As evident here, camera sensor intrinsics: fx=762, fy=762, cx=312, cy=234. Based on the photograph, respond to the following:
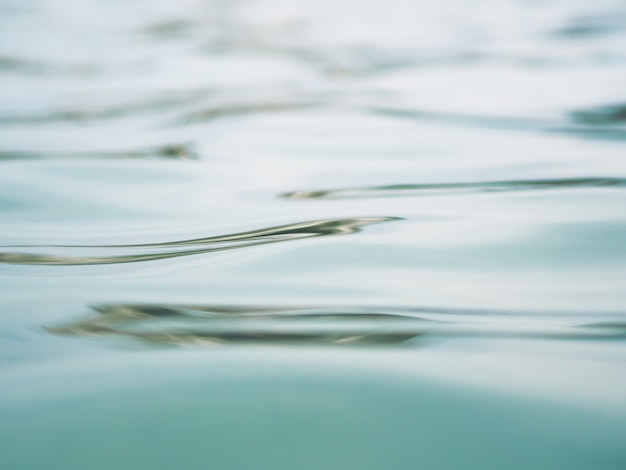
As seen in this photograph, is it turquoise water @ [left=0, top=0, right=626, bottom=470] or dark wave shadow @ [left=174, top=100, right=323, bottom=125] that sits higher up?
dark wave shadow @ [left=174, top=100, right=323, bottom=125]

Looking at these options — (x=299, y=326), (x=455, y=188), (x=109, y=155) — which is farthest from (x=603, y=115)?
(x=299, y=326)

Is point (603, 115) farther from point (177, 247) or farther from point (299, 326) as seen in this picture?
point (299, 326)

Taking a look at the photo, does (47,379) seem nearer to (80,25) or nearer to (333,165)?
(333,165)

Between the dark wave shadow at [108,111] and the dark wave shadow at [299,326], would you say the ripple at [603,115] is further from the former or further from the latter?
the dark wave shadow at [299,326]

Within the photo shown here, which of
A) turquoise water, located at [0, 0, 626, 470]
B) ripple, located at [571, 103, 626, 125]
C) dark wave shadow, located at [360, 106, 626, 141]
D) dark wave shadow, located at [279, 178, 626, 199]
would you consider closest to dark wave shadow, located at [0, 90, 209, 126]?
turquoise water, located at [0, 0, 626, 470]

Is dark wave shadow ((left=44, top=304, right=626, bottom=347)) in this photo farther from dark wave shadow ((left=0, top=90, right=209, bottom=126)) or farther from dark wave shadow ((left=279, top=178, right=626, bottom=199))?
dark wave shadow ((left=0, top=90, right=209, bottom=126))

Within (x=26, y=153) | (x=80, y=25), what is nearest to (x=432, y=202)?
(x=26, y=153)
